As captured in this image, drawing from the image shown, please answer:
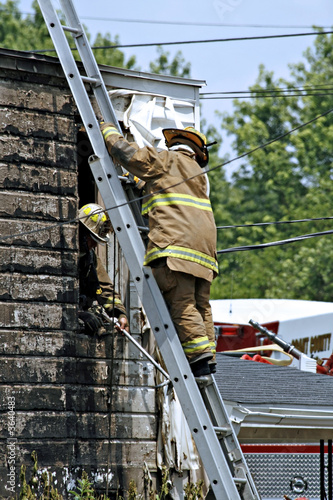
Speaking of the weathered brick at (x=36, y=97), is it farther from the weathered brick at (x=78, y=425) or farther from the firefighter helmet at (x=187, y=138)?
the weathered brick at (x=78, y=425)

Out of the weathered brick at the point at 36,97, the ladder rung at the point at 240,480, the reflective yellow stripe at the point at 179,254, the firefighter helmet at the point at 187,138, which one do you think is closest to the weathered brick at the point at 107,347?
the reflective yellow stripe at the point at 179,254

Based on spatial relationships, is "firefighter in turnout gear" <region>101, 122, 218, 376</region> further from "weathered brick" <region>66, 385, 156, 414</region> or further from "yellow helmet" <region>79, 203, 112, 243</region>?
"weathered brick" <region>66, 385, 156, 414</region>

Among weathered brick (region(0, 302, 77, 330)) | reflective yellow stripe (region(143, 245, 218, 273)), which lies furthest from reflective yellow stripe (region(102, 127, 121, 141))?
weathered brick (region(0, 302, 77, 330))

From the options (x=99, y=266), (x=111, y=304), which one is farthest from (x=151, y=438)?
(x=99, y=266)

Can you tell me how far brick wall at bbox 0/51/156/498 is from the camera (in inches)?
220

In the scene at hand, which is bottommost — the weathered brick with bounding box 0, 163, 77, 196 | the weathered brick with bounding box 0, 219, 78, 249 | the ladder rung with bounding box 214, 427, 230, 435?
the ladder rung with bounding box 214, 427, 230, 435

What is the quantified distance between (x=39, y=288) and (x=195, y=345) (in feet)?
4.64

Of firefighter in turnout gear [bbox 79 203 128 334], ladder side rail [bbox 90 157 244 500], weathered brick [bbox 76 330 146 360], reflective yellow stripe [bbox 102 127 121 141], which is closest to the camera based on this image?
ladder side rail [bbox 90 157 244 500]

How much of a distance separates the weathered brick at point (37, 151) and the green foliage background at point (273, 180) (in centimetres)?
2127

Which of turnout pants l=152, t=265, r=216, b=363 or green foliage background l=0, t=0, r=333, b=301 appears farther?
green foliage background l=0, t=0, r=333, b=301

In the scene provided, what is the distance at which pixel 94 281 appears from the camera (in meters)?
6.57

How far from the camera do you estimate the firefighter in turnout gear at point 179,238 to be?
5086 millimetres

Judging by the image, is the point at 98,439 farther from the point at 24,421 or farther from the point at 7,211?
the point at 7,211

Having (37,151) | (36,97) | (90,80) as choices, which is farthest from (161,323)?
(36,97)
